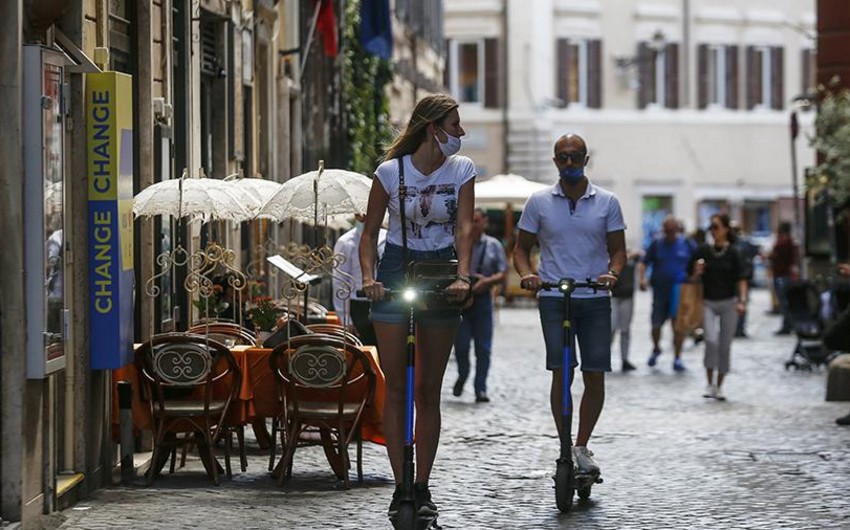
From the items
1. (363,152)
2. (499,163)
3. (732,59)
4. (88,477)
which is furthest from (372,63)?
(732,59)

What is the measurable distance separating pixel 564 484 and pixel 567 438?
0.87ft

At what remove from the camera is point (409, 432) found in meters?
9.06

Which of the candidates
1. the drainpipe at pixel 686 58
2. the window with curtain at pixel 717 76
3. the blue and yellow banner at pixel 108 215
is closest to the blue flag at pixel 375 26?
the blue and yellow banner at pixel 108 215

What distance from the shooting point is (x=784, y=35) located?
6191cm

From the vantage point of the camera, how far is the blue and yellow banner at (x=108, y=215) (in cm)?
1043

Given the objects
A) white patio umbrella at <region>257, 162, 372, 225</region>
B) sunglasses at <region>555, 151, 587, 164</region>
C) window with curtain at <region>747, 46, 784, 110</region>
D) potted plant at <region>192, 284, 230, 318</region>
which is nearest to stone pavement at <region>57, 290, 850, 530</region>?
potted plant at <region>192, 284, 230, 318</region>

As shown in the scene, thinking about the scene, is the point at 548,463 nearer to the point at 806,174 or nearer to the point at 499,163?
the point at 806,174

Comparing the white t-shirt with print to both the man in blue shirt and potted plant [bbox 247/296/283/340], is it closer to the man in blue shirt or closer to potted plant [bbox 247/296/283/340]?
potted plant [bbox 247/296/283/340]

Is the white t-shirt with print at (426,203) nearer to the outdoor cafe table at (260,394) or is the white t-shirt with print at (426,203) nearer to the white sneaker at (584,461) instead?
the white sneaker at (584,461)

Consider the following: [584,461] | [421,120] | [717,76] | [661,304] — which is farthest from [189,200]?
[717,76]

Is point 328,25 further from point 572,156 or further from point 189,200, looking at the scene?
point 572,156

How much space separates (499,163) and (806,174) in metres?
31.3

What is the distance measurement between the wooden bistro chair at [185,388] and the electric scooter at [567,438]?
6.59ft

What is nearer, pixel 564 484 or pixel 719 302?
pixel 564 484
